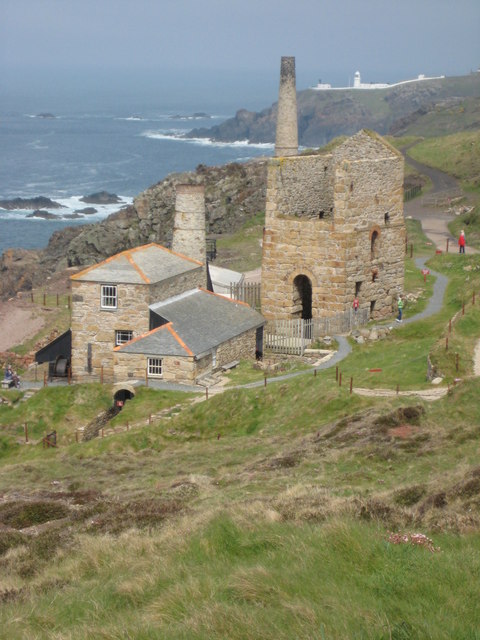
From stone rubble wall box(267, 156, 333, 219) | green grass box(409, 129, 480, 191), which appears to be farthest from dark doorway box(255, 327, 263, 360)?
green grass box(409, 129, 480, 191)

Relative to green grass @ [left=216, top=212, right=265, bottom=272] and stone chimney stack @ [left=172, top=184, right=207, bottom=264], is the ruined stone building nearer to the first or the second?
stone chimney stack @ [left=172, top=184, right=207, bottom=264]

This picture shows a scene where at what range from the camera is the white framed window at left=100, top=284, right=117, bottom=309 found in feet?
124

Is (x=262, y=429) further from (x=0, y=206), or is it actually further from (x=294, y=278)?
(x=0, y=206)

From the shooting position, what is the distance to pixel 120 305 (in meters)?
37.8

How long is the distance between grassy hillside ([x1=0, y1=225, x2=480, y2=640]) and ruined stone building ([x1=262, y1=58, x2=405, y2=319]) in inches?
203

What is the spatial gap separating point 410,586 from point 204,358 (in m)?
24.4

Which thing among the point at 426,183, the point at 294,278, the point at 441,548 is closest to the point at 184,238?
the point at 294,278

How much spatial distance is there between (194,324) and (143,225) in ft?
158

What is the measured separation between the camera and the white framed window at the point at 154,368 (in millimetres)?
35156

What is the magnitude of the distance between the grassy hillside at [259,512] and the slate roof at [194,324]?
2.01 meters

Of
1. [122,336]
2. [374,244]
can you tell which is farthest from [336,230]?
[122,336]

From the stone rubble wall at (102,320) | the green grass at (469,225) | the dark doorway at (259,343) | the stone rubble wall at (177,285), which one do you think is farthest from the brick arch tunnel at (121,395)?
the green grass at (469,225)

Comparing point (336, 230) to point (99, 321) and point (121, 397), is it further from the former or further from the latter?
point (121, 397)

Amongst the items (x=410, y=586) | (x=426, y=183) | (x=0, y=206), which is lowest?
(x=0, y=206)
